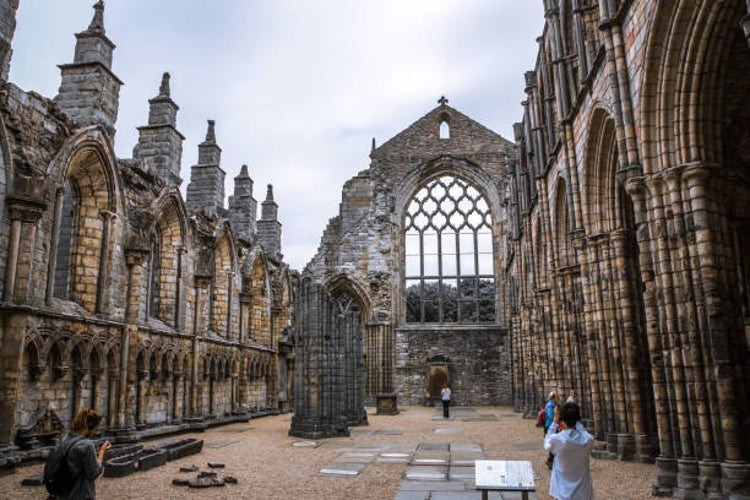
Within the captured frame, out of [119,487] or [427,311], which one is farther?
[427,311]

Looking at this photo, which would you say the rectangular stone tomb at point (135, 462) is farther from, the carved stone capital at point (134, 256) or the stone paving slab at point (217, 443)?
the carved stone capital at point (134, 256)

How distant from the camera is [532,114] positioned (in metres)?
18.0

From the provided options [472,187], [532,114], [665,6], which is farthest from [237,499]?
[472,187]

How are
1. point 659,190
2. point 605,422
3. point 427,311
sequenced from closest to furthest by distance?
point 659,190 → point 605,422 → point 427,311

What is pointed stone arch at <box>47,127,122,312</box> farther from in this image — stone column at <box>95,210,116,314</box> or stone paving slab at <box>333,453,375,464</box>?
stone paving slab at <box>333,453,375,464</box>

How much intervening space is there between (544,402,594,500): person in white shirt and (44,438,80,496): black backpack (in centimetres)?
322

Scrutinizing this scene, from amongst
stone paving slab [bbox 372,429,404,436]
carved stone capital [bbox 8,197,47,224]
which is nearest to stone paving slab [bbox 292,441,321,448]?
stone paving slab [bbox 372,429,404,436]

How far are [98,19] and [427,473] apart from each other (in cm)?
1179

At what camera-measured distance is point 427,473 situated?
28.0ft

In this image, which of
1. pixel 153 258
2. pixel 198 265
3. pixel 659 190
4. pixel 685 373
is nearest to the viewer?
pixel 685 373

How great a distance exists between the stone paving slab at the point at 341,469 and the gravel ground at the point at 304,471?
0.12 metres

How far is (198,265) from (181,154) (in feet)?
10.2

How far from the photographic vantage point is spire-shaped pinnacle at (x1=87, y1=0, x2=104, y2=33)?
13195 mm

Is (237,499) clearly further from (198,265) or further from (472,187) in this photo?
(472,187)
